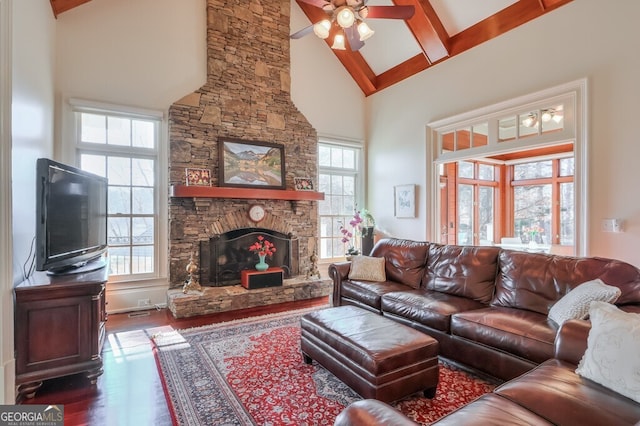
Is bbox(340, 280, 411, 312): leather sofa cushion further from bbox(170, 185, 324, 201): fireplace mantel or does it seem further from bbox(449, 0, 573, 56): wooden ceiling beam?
bbox(449, 0, 573, 56): wooden ceiling beam

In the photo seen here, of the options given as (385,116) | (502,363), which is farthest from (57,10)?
(502,363)

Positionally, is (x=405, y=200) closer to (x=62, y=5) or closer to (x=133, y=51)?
(x=133, y=51)

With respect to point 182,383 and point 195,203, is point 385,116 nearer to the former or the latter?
point 195,203

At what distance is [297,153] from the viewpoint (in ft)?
18.7

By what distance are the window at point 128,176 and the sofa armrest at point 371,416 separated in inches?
162

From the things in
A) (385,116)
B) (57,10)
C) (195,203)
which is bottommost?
(195,203)

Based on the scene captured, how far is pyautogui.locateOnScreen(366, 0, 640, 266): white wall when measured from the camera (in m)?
3.34

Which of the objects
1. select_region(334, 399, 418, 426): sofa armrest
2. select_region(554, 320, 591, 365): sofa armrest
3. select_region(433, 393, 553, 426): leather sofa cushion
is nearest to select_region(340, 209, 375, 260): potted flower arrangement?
select_region(554, 320, 591, 365): sofa armrest

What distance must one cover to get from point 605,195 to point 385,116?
3618 millimetres

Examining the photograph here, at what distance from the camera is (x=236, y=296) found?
446cm

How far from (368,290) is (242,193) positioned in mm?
2361

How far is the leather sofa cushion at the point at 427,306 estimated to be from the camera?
2877 mm

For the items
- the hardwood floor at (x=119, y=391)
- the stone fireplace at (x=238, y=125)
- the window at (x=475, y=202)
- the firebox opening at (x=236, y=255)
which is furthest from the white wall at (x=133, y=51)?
the window at (x=475, y=202)

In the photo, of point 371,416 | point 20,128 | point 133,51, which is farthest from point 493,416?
point 133,51
